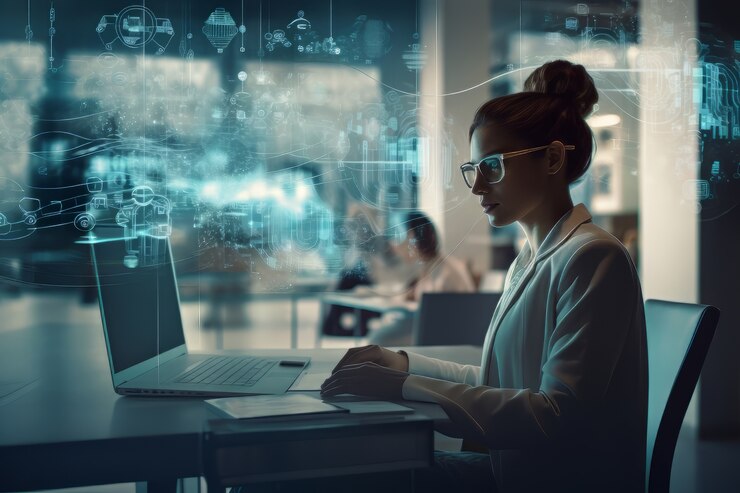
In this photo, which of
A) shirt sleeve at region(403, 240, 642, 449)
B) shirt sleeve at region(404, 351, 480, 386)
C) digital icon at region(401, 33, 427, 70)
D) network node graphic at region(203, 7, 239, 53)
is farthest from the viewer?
digital icon at region(401, 33, 427, 70)

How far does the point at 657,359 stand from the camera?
4.21 ft

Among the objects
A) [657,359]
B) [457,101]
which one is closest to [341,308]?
[457,101]

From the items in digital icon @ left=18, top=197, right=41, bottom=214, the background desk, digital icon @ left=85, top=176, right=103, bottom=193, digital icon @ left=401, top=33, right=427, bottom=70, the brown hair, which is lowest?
the background desk

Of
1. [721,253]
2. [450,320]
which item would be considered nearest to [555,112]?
[450,320]

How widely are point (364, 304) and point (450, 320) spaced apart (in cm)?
56

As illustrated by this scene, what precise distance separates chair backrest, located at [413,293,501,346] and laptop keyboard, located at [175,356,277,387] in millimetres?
1084

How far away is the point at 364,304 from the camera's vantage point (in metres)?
2.97

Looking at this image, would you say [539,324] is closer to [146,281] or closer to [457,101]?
[146,281]

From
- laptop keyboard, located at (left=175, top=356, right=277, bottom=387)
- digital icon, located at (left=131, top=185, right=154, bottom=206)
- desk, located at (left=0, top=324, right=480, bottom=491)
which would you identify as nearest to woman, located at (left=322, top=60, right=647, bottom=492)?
desk, located at (left=0, top=324, right=480, bottom=491)

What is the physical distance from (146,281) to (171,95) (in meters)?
0.47

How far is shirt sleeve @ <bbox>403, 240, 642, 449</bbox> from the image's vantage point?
3.25ft

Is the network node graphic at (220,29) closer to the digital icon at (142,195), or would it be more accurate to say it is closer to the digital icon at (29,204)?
the digital icon at (142,195)

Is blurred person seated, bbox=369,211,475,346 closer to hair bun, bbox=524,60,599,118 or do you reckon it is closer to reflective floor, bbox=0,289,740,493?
reflective floor, bbox=0,289,740,493

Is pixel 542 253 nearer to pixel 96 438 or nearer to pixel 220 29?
pixel 96 438
